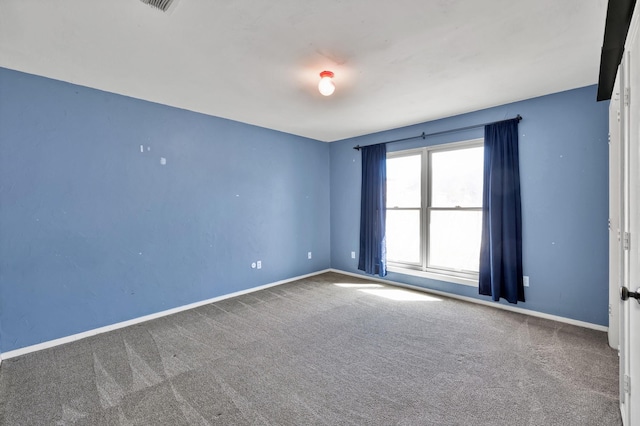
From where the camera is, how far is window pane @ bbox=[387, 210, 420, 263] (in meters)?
4.68

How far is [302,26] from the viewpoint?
2.01m

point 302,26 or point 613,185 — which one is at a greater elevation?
point 302,26

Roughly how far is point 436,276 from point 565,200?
6.06ft

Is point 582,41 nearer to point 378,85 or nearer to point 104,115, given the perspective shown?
point 378,85

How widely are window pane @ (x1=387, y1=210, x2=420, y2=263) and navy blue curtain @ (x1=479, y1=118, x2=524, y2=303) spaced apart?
1089mm

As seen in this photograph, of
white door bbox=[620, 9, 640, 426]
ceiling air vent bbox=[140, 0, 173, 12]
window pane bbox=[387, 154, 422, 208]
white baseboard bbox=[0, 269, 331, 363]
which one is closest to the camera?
white door bbox=[620, 9, 640, 426]

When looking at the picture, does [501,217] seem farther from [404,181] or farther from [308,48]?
[308,48]

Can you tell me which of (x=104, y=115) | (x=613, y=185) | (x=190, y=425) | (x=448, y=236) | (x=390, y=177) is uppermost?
(x=104, y=115)

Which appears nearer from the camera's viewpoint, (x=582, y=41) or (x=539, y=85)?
(x=582, y=41)

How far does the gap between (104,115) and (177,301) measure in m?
2.31

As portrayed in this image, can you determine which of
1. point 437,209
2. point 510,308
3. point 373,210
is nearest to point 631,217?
point 510,308

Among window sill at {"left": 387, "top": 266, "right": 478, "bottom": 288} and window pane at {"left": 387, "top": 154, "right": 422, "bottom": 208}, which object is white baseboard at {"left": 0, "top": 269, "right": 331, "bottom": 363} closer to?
window sill at {"left": 387, "top": 266, "right": 478, "bottom": 288}

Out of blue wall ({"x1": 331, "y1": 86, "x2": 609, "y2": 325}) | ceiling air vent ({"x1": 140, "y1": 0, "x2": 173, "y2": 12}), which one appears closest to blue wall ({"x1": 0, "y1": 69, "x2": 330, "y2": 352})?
ceiling air vent ({"x1": 140, "y1": 0, "x2": 173, "y2": 12})

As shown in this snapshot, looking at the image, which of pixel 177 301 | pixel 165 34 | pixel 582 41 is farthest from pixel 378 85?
pixel 177 301
